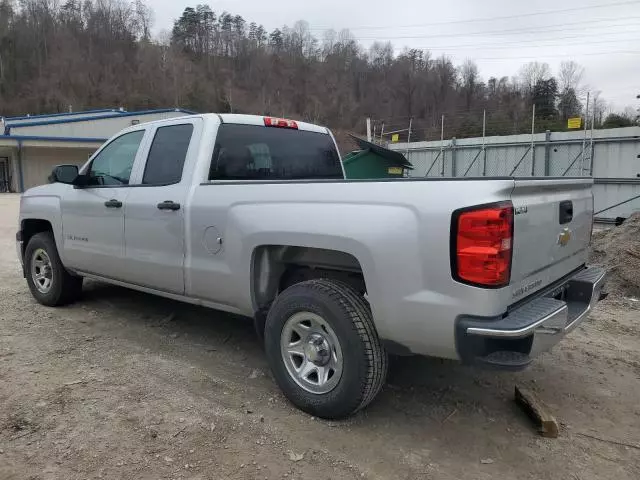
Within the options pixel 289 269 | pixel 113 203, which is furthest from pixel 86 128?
pixel 289 269

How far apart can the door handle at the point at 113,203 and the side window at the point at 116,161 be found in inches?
7.4

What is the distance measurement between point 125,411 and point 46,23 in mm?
96836

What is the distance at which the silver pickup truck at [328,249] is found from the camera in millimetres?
2730

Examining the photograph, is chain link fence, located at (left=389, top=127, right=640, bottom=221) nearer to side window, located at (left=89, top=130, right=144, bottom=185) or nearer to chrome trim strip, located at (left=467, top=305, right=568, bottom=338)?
side window, located at (left=89, top=130, right=144, bottom=185)

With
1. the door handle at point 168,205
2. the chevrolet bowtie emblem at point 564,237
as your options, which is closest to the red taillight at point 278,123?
the door handle at point 168,205

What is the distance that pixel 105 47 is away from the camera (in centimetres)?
8519

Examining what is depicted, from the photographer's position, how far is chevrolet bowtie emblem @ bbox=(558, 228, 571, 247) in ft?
11.0

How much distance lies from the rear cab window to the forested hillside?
55793mm

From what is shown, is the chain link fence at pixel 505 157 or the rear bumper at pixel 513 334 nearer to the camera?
the rear bumper at pixel 513 334

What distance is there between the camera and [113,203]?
15.4 ft

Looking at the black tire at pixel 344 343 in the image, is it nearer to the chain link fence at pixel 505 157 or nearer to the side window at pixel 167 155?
the side window at pixel 167 155

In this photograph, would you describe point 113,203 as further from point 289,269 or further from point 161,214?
point 289,269

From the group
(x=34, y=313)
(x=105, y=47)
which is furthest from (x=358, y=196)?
(x=105, y=47)

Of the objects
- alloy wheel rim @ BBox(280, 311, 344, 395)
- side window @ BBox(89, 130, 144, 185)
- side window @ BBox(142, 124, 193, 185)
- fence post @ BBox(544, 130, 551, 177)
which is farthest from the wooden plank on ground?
fence post @ BBox(544, 130, 551, 177)
